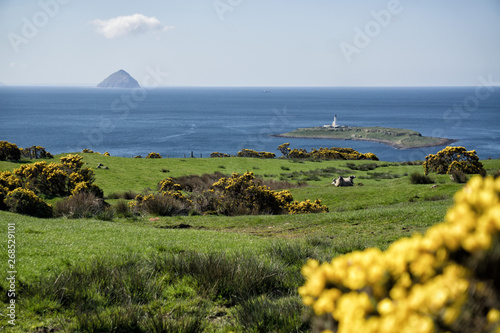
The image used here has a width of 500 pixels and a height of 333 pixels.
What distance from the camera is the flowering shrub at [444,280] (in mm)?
1764

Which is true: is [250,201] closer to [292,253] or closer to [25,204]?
[25,204]

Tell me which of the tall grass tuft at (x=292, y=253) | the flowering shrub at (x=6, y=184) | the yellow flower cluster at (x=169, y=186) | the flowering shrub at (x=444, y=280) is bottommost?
the yellow flower cluster at (x=169, y=186)

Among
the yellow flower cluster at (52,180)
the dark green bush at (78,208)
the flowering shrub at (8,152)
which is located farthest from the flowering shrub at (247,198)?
the flowering shrub at (8,152)

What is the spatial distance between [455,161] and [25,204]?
26.9m

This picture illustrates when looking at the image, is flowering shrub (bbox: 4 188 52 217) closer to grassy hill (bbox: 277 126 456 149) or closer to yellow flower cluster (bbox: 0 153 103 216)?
yellow flower cluster (bbox: 0 153 103 216)

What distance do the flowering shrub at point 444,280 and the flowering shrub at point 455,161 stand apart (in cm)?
2948

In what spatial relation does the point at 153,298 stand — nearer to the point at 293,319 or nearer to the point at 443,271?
the point at 293,319

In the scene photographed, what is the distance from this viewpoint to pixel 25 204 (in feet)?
61.4

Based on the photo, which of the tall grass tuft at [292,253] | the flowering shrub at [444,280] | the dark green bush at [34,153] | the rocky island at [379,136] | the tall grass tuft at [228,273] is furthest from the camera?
the rocky island at [379,136]

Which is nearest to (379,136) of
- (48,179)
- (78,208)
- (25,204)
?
(48,179)

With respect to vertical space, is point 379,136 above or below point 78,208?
below

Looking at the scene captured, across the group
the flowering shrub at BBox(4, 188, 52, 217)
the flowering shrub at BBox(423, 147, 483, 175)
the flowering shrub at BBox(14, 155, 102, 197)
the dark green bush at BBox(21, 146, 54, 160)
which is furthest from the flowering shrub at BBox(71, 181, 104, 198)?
the flowering shrub at BBox(423, 147, 483, 175)

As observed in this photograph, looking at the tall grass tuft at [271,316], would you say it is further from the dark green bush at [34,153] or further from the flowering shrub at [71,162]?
the dark green bush at [34,153]

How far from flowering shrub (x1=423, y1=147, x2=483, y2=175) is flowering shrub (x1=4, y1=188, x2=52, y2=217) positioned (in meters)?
25.1
